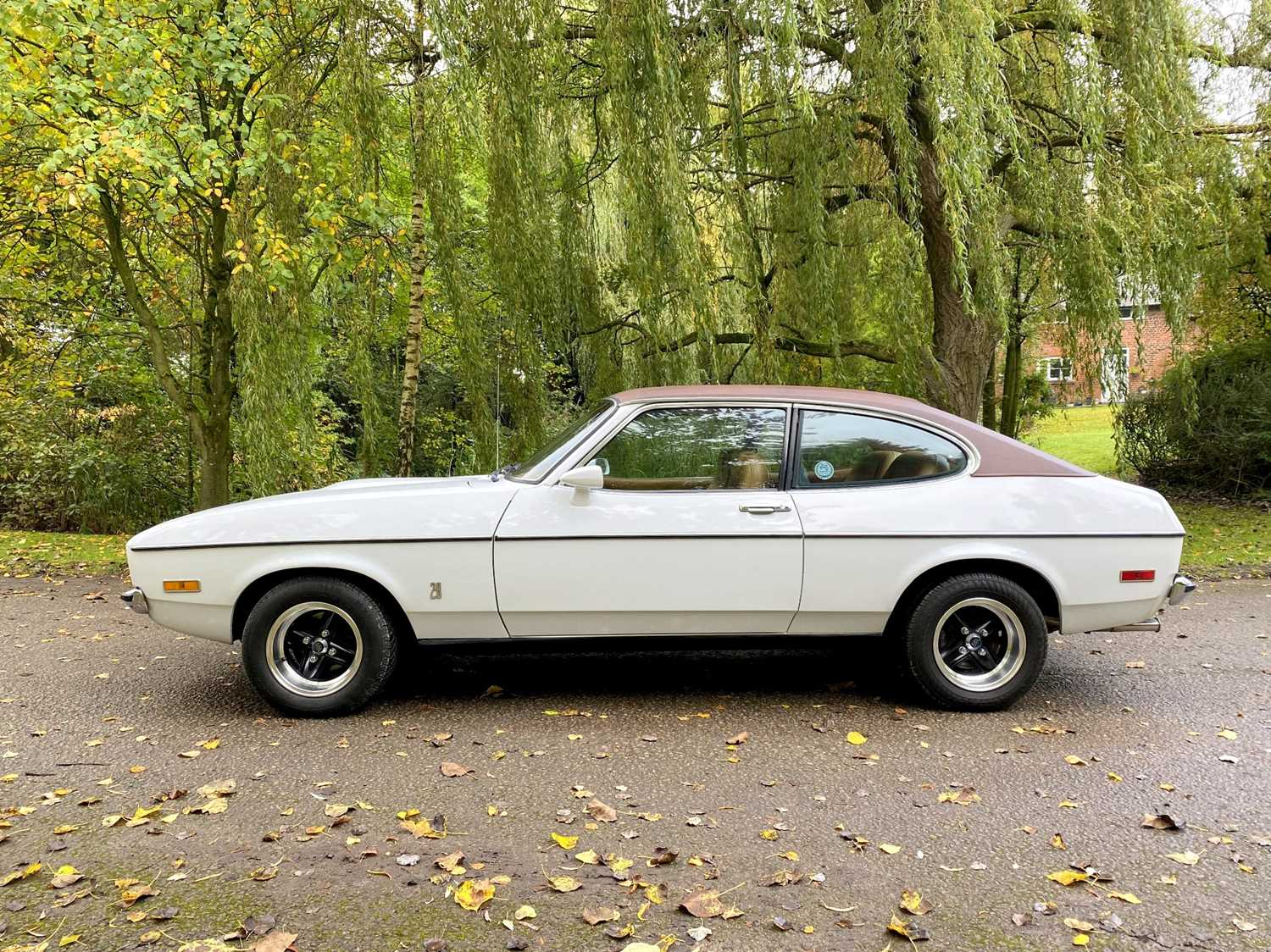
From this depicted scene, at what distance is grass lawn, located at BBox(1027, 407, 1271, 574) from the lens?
8781mm

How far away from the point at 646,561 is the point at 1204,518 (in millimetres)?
10489

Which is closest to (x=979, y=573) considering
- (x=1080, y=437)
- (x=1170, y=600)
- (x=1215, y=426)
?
(x=1170, y=600)

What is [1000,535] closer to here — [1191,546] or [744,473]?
[744,473]

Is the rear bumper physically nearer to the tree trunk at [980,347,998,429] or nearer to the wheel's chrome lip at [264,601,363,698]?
the wheel's chrome lip at [264,601,363,698]

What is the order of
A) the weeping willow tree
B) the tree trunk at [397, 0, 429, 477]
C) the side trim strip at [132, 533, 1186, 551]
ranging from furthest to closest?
the tree trunk at [397, 0, 429, 477] < the weeping willow tree < the side trim strip at [132, 533, 1186, 551]

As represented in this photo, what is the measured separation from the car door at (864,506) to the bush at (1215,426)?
31.3 ft

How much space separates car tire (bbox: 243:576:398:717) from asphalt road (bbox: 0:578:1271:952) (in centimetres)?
14

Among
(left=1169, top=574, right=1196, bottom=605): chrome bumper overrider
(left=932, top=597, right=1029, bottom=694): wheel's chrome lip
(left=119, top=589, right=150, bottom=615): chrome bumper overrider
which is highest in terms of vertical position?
(left=119, top=589, right=150, bottom=615): chrome bumper overrider

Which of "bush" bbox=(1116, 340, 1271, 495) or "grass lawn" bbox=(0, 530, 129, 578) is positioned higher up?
"bush" bbox=(1116, 340, 1271, 495)

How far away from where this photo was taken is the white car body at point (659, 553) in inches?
171

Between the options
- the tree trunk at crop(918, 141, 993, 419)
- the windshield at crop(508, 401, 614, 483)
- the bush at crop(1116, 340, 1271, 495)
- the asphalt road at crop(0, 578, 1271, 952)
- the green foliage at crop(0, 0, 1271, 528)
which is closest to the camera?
the asphalt road at crop(0, 578, 1271, 952)

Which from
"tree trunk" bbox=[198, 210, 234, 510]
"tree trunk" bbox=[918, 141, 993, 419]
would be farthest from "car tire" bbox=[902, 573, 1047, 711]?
"tree trunk" bbox=[198, 210, 234, 510]

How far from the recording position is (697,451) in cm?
458

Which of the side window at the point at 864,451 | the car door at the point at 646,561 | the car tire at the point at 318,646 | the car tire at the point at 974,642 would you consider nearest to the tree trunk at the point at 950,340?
the side window at the point at 864,451
